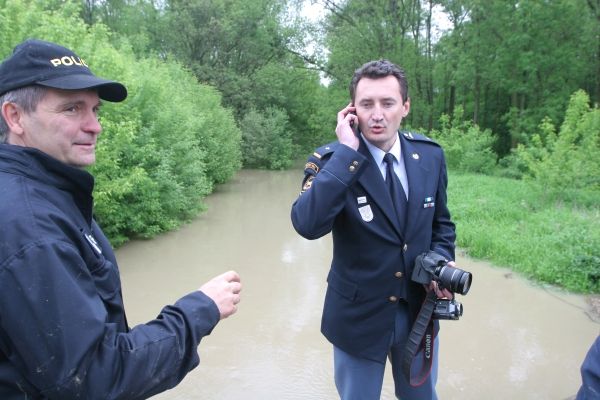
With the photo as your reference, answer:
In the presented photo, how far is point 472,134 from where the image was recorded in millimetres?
17594

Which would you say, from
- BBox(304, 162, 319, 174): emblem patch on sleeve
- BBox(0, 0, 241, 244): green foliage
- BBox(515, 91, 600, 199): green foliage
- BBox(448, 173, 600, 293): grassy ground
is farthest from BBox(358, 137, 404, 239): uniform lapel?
BBox(515, 91, 600, 199): green foliage

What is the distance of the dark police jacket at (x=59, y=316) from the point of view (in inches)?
43.5

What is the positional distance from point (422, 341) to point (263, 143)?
21209 mm

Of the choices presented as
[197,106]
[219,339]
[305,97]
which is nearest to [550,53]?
[197,106]

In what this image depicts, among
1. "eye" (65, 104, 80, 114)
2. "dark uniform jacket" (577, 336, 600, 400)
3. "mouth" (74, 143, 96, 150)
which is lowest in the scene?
"dark uniform jacket" (577, 336, 600, 400)

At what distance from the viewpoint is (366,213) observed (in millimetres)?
2262

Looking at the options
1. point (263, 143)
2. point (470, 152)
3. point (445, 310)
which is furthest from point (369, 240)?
point (263, 143)

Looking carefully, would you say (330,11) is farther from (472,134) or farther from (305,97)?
(472,134)

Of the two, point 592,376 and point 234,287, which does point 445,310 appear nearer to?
point 592,376

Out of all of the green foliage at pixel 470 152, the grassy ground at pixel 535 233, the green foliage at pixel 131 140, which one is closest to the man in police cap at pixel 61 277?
the green foliage at pixel 131 140

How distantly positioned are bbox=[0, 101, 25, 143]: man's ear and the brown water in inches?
118

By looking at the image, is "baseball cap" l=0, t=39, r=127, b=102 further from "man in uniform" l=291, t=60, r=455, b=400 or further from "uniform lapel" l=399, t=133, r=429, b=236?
"uniform lapel" l=399, t=133, r=429, b=236

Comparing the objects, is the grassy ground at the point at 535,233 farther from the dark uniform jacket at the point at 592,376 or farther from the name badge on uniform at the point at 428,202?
the dark uniform jacket at the point at 592,376

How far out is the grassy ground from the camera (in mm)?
6375
